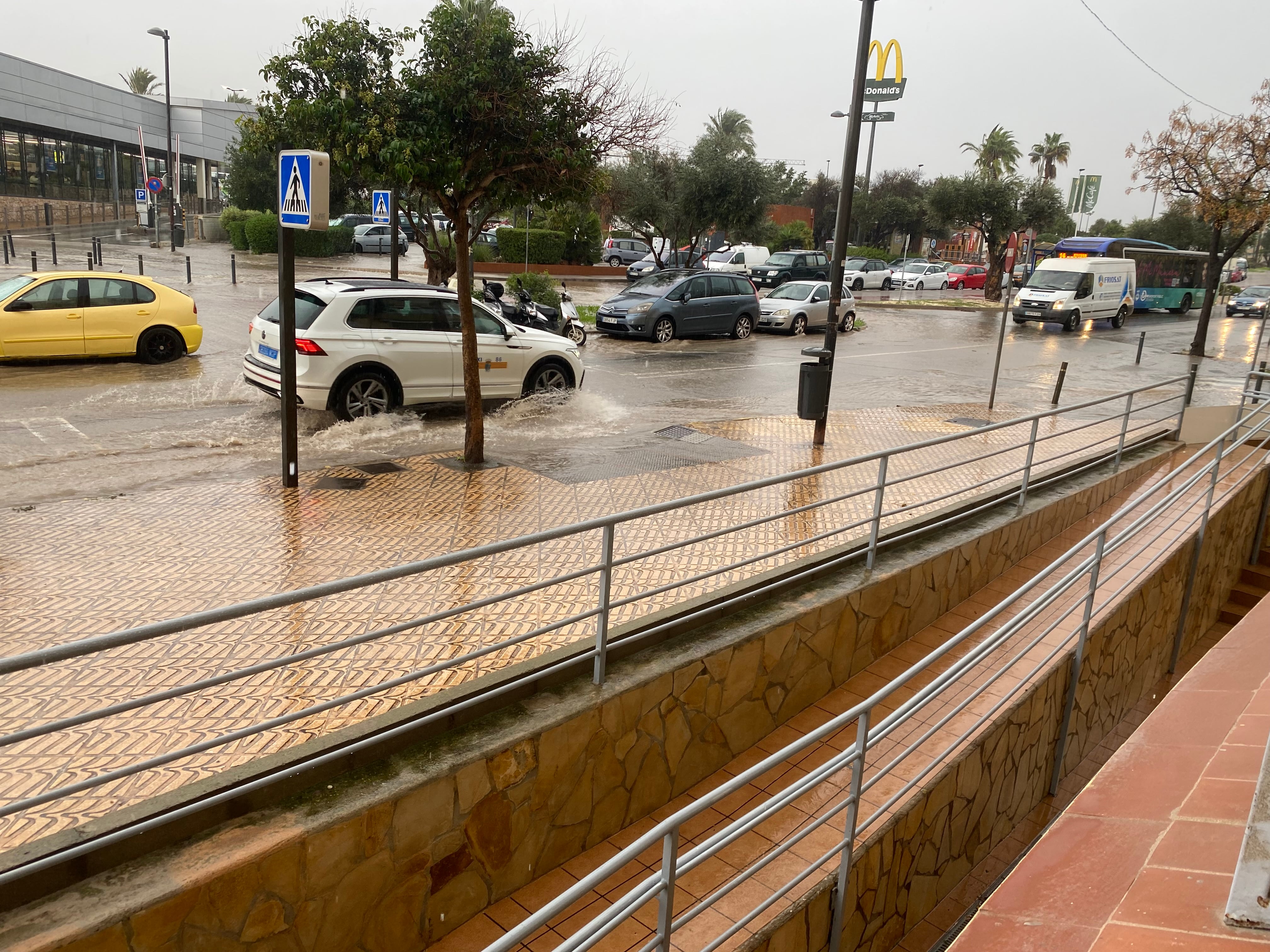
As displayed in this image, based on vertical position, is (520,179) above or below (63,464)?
above

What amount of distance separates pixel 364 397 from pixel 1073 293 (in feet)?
90.8

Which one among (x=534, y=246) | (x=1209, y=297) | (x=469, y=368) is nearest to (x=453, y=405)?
(x=469, y=368)

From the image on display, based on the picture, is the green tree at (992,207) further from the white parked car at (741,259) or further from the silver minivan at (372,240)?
the silver minivan at (372,240)

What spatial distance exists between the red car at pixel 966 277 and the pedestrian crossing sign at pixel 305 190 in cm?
4610

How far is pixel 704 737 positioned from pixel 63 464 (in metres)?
7.16

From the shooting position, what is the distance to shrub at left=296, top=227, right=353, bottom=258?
3769 cm

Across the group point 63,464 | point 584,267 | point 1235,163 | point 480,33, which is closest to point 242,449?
point 63,464

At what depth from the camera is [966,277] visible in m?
49.9

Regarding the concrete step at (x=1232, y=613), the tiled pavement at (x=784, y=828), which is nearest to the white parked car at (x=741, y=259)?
the concrete step at (x=1232, y=613)

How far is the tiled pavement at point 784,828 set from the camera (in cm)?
417

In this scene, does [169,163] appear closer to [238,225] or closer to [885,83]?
[238,225]

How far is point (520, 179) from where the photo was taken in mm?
9250

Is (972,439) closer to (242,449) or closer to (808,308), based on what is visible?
(242,449)

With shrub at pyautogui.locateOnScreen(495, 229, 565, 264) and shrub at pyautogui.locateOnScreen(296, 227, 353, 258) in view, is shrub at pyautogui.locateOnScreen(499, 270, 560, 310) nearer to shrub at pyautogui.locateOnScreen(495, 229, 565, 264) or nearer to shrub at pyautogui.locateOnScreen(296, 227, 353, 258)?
shrub at pyautogui.locateOnScreen(296, 227, 353, 258)
